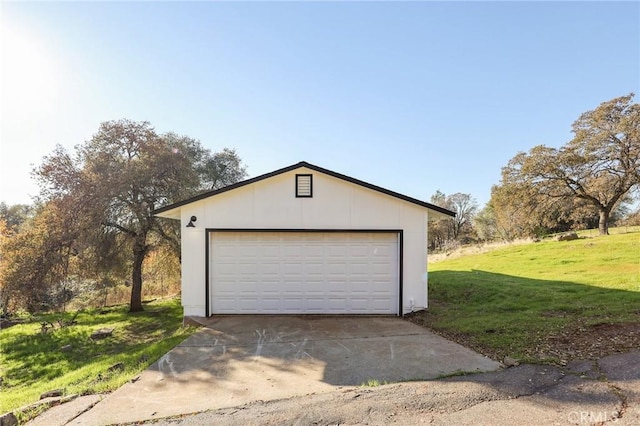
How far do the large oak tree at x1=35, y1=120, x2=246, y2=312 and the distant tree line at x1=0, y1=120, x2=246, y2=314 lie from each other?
3 centimetres

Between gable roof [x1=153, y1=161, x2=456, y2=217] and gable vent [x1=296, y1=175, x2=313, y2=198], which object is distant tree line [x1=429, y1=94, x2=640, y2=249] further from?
gable vent [x1=296, y1=175, x2=313, y2=198]

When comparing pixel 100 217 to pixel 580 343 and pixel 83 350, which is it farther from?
pixel 580 343

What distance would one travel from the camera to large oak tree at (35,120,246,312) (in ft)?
40.5

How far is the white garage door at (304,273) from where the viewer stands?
8.69m

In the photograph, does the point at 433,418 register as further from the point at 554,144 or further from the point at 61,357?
the point at 554,144

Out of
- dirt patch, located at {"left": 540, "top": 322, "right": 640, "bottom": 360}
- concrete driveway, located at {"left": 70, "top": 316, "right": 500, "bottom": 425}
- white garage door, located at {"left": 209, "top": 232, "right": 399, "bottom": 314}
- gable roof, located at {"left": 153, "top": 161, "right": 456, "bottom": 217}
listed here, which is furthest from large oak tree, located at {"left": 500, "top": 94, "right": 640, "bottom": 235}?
concrete driveway, located at {"left": 70, "top": 316, "right": 500, "bottom": 425}

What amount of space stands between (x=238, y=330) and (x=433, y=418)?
5.04 meters

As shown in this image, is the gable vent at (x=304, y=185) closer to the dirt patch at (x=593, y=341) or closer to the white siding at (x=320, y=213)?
the white siding at (x=320, y=213)

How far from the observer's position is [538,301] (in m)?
8.02
